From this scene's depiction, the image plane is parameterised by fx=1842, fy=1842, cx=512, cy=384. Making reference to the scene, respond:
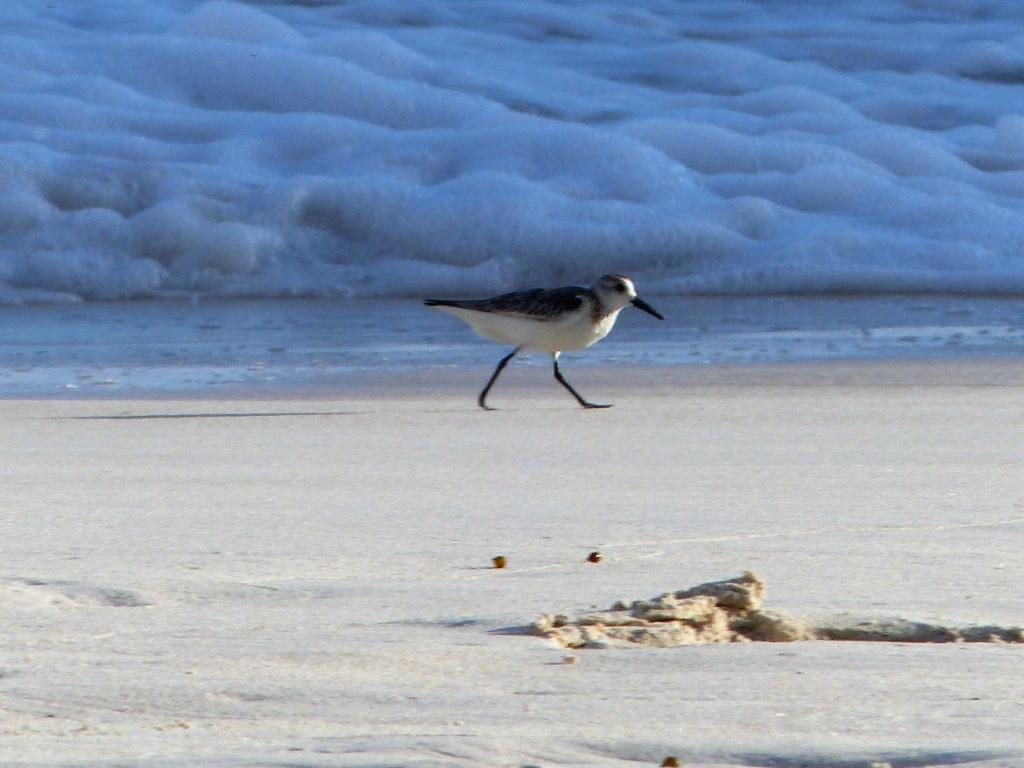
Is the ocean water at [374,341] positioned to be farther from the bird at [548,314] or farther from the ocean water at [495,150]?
the ocean water at [495,150]

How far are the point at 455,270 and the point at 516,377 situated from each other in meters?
3.03

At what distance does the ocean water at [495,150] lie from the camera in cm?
929

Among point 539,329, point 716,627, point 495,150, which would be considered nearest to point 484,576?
point 716,627

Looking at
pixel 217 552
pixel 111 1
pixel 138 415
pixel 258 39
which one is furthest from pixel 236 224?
pixel 217 552

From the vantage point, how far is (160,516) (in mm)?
3287

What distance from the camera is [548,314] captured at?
5.69 m

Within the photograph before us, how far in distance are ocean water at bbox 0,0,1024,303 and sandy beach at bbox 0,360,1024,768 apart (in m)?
4.23

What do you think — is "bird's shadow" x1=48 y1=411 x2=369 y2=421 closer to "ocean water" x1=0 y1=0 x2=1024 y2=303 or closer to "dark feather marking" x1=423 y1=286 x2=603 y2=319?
"dark feather marking" x1=423 y1=286 x2=603 y2=319

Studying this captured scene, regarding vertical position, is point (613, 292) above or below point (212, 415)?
above

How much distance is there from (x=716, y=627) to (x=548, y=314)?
3441 millimetres

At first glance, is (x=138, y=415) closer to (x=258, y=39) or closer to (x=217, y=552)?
(x=217, y=552)

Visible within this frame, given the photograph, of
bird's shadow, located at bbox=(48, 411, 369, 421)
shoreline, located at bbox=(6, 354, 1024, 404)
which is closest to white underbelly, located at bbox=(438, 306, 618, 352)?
shoreline, located at bbox=(6, 354, 1024, 404)

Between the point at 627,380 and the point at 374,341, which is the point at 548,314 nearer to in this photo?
the point at 627,380

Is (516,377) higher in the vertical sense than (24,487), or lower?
higher
